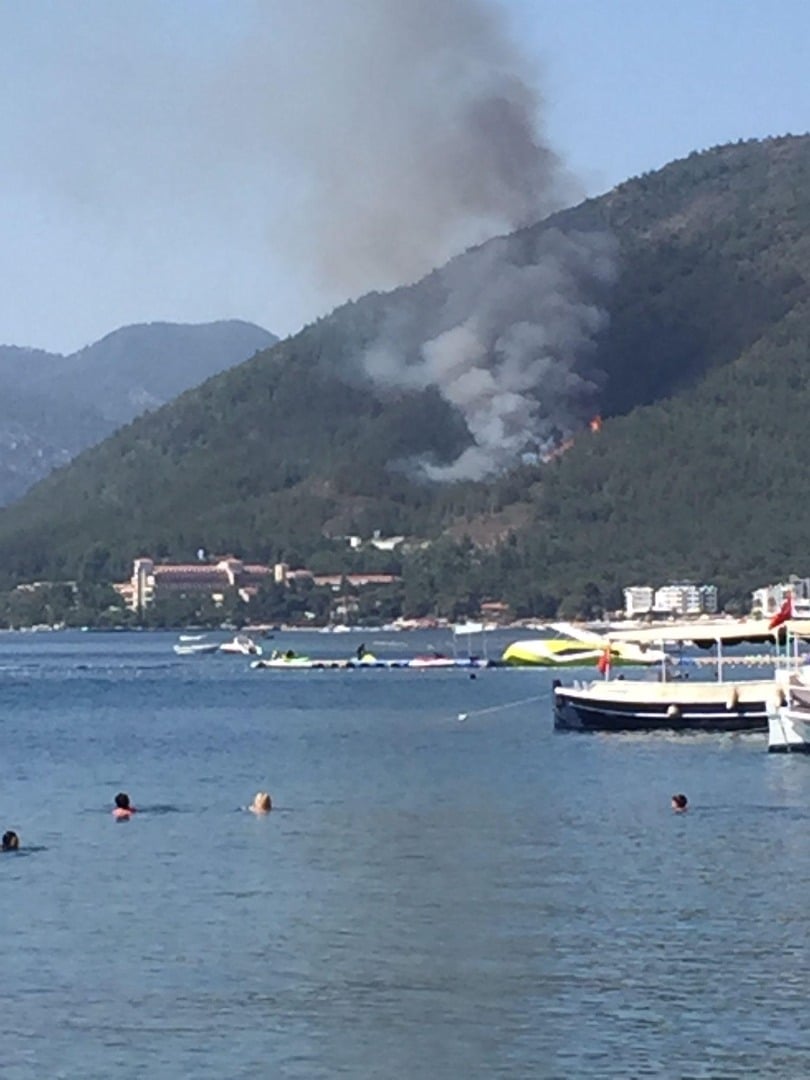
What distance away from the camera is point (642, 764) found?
261ft

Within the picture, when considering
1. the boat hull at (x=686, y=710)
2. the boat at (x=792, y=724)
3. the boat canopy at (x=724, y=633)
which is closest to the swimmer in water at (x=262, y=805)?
the boat at (x=792, y=724)

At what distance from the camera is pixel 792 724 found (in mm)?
79688

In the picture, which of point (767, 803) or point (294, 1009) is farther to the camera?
point (767, 803)

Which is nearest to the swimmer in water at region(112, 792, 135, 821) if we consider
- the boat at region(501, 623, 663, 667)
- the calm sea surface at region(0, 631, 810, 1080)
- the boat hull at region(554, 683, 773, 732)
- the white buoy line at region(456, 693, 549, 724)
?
the calm sea surface at region(0, 631, 810, 1080)

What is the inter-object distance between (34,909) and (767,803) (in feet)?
75.4

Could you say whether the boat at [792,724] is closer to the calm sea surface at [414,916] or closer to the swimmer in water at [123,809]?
the calm sea surface at [414,916]

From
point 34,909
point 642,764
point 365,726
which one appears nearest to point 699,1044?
point 34,909

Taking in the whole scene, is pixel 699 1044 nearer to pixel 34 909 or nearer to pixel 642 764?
pixel 34 909

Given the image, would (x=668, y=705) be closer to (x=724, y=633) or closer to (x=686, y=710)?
(x=686, y=710)

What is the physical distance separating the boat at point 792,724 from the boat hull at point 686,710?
5529 mm

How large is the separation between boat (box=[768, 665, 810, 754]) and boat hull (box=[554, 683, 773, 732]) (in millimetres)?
5529

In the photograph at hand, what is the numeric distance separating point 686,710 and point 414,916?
139 ft

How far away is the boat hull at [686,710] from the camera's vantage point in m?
88.5

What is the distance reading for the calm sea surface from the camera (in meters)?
37.1
